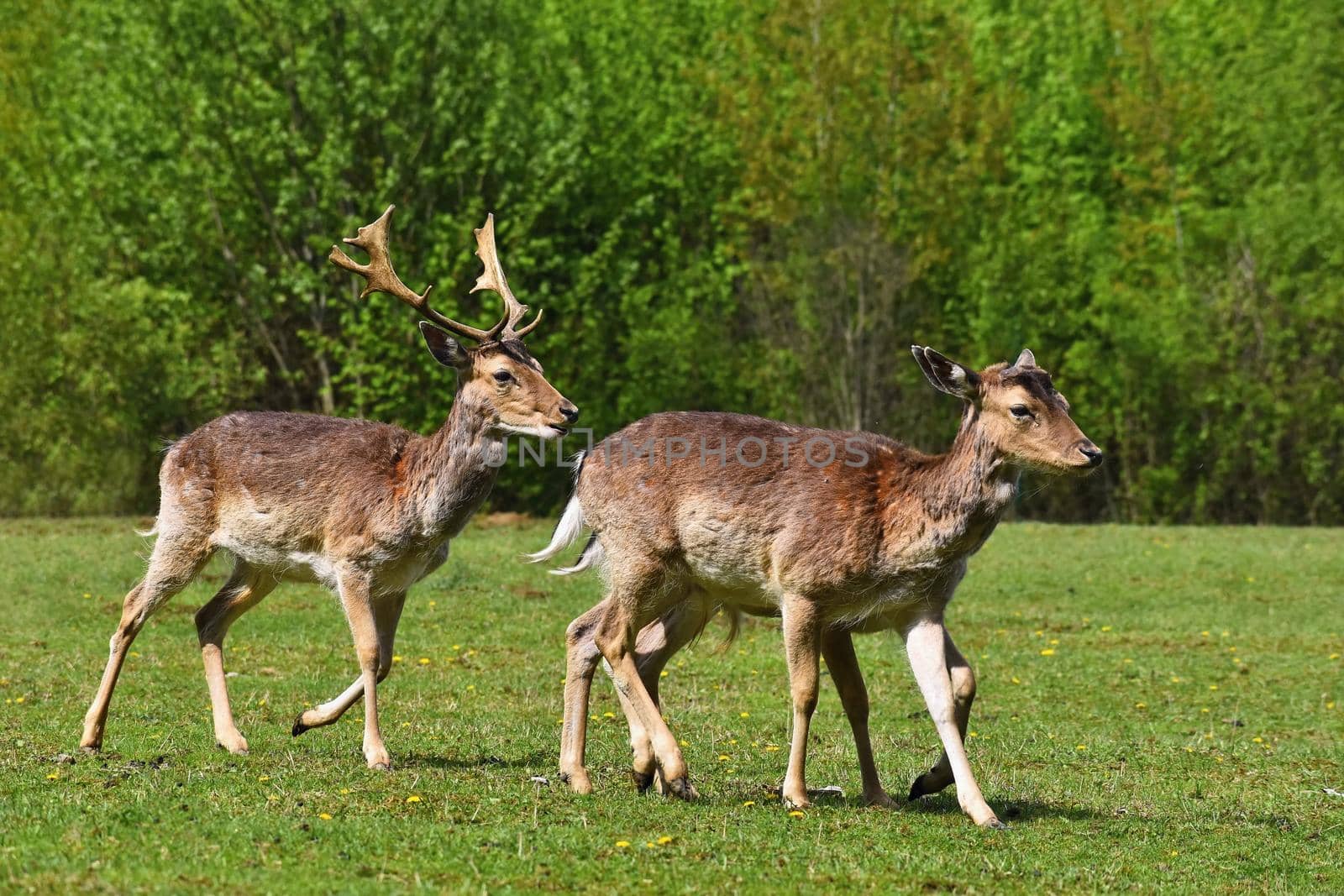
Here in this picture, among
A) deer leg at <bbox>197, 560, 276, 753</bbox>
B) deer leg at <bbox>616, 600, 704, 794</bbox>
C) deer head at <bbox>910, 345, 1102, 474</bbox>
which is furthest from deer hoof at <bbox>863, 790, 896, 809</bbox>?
deer leg at <bbox>197, 560, 276, 753</bbox>

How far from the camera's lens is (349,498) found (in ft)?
32.0

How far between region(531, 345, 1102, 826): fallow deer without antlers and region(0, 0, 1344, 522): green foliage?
61.1ft

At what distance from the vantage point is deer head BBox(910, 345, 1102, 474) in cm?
835

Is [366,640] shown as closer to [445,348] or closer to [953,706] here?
[445,348]

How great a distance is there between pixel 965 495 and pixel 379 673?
11.8 ft

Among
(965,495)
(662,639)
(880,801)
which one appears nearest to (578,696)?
(662,639)

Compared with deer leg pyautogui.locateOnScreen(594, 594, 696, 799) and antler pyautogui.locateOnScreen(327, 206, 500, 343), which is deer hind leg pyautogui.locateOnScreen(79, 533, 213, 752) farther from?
deer leg pyautogui.locateOnScreen(594, 594, 696, 799)

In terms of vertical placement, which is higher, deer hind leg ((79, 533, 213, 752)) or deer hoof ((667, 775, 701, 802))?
deer hind leg ((79, 533, 213, 752))

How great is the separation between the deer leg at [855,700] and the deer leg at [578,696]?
126 cm

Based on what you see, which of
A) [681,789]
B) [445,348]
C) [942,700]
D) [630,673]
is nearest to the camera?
[942,700]

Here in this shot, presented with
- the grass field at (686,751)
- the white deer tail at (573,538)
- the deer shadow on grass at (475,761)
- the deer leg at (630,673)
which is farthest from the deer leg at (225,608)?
the deer leg at (630,673)

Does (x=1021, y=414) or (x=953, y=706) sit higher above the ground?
(x=1021, y=414)

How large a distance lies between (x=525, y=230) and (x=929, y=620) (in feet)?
66.2

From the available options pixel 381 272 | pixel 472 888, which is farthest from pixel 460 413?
pixel 472 888
